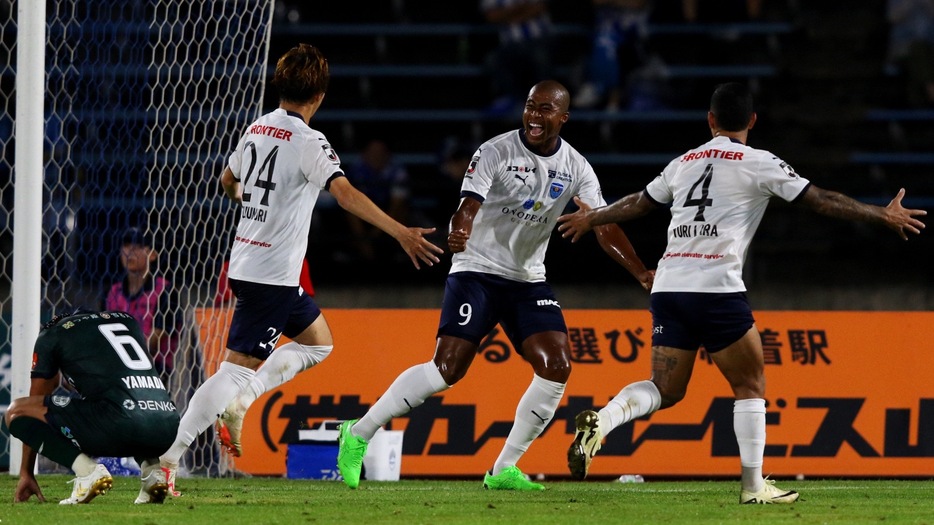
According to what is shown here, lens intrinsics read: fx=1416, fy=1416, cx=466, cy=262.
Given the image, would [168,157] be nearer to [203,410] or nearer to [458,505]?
[203,410]

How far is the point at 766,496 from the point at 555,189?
205cm

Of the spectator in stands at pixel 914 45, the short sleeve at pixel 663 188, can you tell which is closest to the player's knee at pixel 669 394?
the short sleeve at pixel 663 188

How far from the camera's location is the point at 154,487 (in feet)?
21.5

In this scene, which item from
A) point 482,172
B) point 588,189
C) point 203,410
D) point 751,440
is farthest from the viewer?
point 588,189

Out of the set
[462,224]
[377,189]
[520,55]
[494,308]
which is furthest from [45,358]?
[520,55]

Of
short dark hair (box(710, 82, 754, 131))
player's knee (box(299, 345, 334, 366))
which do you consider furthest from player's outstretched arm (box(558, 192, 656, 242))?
player's knee (box(299, 345, 334, 366))

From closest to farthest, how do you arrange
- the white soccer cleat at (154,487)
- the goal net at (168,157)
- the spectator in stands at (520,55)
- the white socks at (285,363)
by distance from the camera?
1. the white soccer cleat at (154,487)
2. the white socks at (285,363)
3. the goal net at (168,157)
4. the spectator in stands at (520,55)

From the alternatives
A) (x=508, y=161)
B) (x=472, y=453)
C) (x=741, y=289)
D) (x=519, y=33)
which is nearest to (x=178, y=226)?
(x=472, y=453)

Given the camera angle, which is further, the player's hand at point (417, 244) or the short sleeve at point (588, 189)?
the short sleeve at point (588, 189)

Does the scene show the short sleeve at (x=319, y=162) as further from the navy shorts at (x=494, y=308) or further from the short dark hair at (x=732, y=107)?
the short dark hair at (x=732, y=107)

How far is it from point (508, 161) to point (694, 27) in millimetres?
8150

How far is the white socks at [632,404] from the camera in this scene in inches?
275

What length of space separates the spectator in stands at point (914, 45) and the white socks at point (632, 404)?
29.3 feet

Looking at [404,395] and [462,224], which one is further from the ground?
[462,224]
